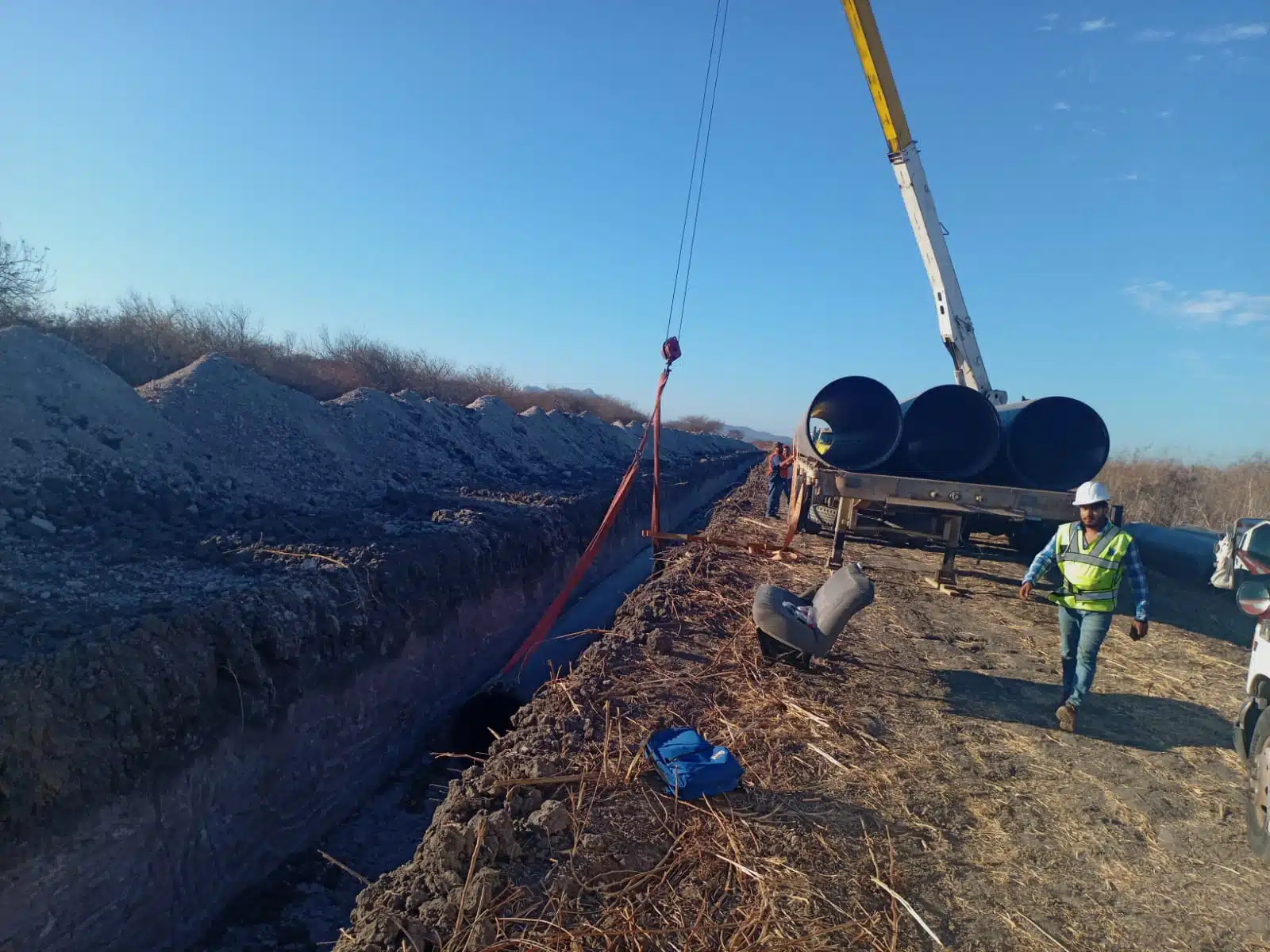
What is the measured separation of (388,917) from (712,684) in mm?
2862

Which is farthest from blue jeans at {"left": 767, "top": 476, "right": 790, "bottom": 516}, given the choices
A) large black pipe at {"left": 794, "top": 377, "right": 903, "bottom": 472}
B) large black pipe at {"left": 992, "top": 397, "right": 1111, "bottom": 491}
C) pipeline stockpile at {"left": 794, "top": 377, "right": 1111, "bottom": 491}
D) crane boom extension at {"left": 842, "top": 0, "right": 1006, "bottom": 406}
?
large black pipe at {"left": 992, "top": 397, "right": 1111, "bottom": 491}

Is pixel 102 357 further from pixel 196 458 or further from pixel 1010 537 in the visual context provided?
pixel 1010 537

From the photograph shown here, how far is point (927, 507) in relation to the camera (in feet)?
24.6

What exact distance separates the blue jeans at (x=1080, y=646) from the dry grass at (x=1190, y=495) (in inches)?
606

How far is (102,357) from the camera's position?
15719 millimetres

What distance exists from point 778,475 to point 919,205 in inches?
215

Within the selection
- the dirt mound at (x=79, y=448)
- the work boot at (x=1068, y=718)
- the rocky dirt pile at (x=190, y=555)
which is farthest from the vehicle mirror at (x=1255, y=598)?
the dirt mound at (x=79, y=448)

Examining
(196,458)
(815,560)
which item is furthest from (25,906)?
(815,560)

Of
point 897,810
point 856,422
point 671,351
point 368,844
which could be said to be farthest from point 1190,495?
point 368,844

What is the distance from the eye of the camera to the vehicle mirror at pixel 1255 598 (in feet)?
11.7

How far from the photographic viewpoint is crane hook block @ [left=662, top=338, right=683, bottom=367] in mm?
7841

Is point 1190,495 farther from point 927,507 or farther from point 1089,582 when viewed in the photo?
point 1089,582

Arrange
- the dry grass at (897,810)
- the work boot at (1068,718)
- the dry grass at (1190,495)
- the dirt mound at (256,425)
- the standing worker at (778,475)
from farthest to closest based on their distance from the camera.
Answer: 1. the dry grass at (1190,495)
2. the standing worker at (778,475)
3. the dirt mound at (256,425)
4. the work boot at (1068,718)
5. the dry grass at (897,810)

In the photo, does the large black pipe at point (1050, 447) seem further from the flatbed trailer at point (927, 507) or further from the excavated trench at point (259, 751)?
the excavated trench at point (259, 751)
